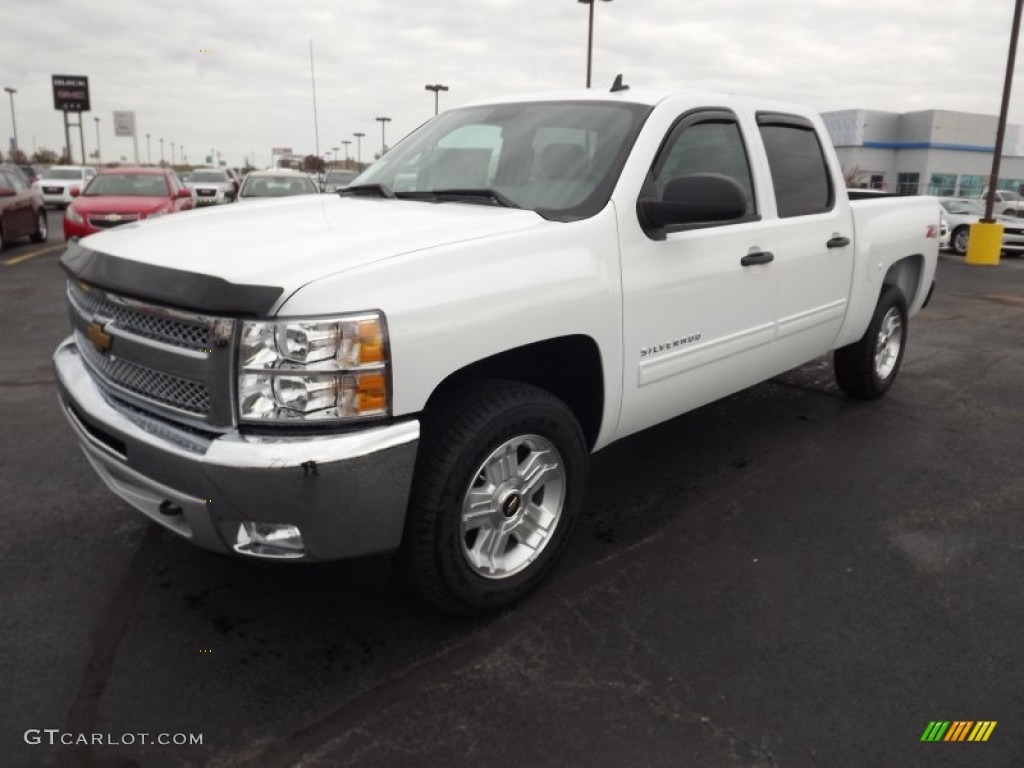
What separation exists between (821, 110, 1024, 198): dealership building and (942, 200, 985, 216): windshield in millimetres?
34141

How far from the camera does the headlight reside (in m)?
2.27

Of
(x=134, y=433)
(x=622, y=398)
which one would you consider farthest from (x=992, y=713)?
(x=134, y=433)

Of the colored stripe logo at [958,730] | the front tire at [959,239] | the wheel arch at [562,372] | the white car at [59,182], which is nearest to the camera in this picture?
the colored stripe logo at [958,730]

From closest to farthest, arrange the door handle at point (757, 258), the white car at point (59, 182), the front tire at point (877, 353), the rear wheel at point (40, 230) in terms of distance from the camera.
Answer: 1. the door handle at point (757, 258)
2. the front tire at point (877, 353)
3. the rear wheel at point (40, 230)
4. the white car at point (59, 182)

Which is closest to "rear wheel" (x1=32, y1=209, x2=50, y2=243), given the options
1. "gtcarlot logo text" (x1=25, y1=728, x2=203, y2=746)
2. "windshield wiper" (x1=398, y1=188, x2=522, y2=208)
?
"windshield wiper" (x1=398, y1=188, x2=522, y2=208)

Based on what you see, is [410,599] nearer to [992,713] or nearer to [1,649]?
[1,649]

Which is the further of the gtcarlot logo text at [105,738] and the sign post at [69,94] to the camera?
the sign post at [69,94]

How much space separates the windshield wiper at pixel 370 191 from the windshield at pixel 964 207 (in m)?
19.7

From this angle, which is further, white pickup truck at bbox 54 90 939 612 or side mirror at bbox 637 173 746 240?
side mirror at bbox 637 173 746 240

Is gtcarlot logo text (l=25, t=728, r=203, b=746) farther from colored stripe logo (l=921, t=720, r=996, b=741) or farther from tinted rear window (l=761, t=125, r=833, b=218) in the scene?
tinted rear window (l=761, t=125, r=833, b=218)

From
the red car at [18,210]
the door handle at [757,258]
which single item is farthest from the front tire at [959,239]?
the red car at [18,210]

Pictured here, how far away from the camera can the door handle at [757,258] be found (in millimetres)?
3727

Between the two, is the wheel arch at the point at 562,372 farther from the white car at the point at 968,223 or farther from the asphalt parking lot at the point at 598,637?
the white car at the point at 968,223

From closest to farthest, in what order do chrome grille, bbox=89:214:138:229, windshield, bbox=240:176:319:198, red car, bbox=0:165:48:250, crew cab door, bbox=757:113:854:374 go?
Result: crew cab door, bbox=757:113:854:374, chrome grille, bbox=89:214:138:229, windshield, bbox=240:176:319:198, red car, bbox=0:165:48:250
